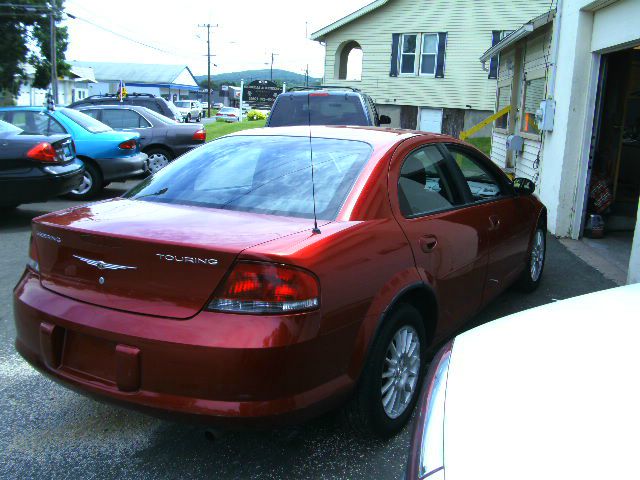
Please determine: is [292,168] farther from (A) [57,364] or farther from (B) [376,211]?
(A) [57,364]

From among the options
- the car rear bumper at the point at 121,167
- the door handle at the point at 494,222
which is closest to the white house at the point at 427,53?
the car rear bumper at the point at 121,167

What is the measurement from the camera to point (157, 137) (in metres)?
12.1

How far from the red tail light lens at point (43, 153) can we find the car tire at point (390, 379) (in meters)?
6.17

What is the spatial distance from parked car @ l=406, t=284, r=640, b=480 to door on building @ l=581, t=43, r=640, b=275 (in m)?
5.11

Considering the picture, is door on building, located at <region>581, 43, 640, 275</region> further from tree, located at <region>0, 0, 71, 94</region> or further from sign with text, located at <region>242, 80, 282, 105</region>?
tree, located at <region>0, 0, 71, 94</region>

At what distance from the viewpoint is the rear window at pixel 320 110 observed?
32.8 ft

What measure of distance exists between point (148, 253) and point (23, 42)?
1754 inches

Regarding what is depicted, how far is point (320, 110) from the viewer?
33.2 feet

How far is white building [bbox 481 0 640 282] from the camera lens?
730 centimetres

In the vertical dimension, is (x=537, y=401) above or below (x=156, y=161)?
above

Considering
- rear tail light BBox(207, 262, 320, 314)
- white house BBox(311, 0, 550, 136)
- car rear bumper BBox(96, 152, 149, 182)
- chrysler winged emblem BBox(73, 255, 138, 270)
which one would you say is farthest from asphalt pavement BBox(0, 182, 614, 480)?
white house BBox(311, 0, 550, 136)

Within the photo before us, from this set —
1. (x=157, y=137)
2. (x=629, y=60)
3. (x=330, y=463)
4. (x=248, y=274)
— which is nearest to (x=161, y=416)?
(x=248, y=274)

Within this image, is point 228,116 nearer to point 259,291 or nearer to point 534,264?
point 534,264

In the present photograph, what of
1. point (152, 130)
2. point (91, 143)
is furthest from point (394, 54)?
point (91, 143)
